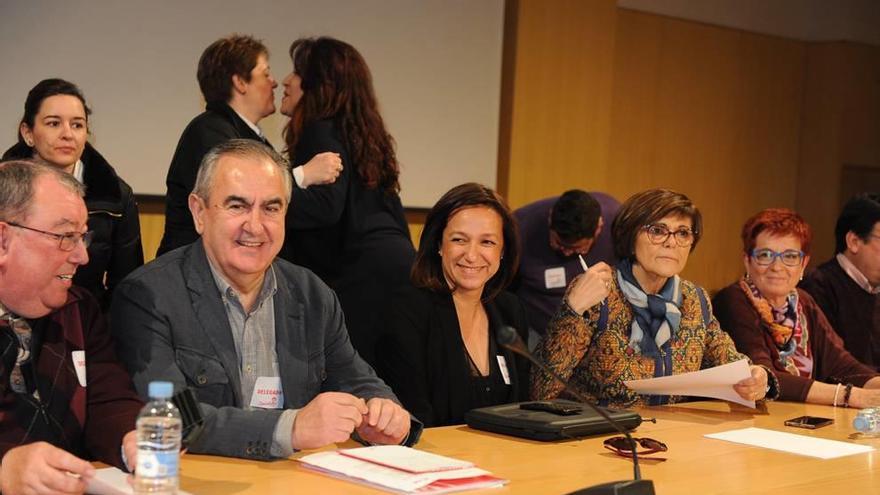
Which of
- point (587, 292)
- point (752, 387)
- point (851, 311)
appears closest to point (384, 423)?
point (587, 292)

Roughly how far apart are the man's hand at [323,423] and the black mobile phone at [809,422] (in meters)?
1.43

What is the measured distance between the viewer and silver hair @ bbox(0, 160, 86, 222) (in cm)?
237

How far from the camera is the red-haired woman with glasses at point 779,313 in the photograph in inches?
157

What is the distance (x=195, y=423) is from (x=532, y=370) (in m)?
1.61

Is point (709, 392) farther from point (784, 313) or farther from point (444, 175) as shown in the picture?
point (444, 175)

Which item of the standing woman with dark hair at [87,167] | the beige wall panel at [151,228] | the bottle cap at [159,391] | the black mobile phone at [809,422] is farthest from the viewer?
the beige wall panel at [151,228]

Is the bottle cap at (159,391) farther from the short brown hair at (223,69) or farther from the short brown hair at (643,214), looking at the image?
the short brown hair at (223,69)

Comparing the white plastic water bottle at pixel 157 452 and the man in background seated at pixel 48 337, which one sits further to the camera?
the man in background seated at pixel 48 337

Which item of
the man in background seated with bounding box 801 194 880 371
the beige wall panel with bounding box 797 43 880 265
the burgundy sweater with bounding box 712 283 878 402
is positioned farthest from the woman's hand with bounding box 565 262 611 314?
the beige wall panel with bounding box 797 43 880 265

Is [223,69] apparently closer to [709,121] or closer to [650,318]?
[650,318]

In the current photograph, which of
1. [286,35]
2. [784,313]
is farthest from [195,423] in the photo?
[286,35]

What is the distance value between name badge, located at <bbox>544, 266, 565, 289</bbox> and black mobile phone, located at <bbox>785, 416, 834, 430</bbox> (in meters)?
1.49

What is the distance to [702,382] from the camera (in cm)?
329

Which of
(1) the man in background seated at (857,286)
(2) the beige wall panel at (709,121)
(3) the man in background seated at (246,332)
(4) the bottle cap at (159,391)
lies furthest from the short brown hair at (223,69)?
(2) the beige wall panel at (709,121)
